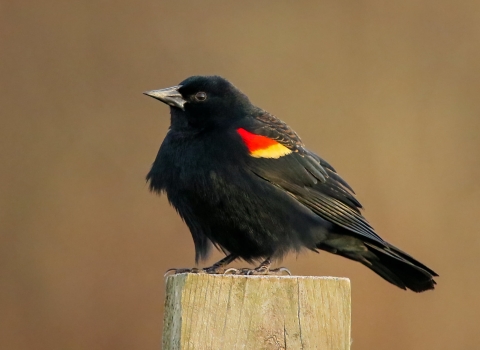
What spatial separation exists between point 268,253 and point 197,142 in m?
0.55

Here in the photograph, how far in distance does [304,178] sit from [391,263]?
1.76 ft

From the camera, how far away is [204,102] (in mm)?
3438

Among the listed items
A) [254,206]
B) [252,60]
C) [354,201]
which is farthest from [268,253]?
[252,60]

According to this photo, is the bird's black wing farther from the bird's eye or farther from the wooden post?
the wooden post

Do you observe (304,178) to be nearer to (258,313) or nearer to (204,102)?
Result: (204,102)

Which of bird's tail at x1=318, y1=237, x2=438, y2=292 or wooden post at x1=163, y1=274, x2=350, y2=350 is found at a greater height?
bird's tail at x1=318, y1=237, x2=438, y2=292

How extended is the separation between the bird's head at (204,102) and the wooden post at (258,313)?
4.50 feet

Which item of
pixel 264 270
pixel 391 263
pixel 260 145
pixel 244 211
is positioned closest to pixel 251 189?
pixel 244 211

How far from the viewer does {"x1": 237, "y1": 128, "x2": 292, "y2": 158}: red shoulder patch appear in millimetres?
3199

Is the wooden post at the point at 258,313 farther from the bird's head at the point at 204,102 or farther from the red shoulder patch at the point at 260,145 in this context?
the bird's head at the point at 204,102

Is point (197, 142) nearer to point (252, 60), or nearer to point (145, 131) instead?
point (145, 131)

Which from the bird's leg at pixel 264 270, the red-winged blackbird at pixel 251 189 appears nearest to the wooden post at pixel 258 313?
the bird's leg at pixel 264 270

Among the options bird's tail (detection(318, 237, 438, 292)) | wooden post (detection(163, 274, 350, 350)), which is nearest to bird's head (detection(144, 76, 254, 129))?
bird's tail (detection(318, 237, 438, 292))

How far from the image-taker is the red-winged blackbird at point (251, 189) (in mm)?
3117
